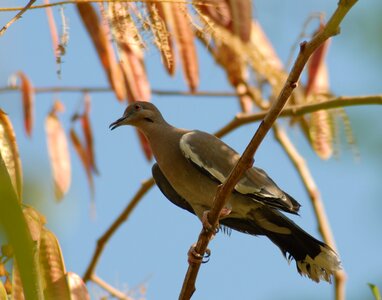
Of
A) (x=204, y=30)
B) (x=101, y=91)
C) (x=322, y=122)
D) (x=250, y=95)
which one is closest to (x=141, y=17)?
(x=204, y=30)

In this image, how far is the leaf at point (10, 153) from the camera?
1.78m

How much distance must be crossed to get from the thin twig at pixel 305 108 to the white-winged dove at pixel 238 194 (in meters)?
0.17

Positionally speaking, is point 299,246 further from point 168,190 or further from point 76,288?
point 76,288

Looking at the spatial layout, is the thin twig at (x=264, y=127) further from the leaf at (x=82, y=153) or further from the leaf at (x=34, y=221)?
the leaf at (x=82, y=153)

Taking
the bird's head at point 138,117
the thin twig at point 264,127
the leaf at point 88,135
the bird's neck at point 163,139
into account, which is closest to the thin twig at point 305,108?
the bird's neck at point 163,139

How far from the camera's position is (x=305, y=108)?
3.22 m

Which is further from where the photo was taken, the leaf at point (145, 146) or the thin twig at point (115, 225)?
the thin twig at point (115, 225)

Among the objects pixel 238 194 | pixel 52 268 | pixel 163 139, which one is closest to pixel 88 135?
pixel 163 139

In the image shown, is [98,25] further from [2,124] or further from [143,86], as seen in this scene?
[2,124]

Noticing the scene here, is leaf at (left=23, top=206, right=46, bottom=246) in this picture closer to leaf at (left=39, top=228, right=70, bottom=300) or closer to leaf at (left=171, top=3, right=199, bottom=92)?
leaf at (left=39, top=228, right=70, bottom=300)

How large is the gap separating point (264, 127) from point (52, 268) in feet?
2.46

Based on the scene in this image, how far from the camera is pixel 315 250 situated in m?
3.42

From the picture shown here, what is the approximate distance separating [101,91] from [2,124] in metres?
1.80

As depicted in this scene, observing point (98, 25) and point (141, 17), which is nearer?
point (141, 17)
